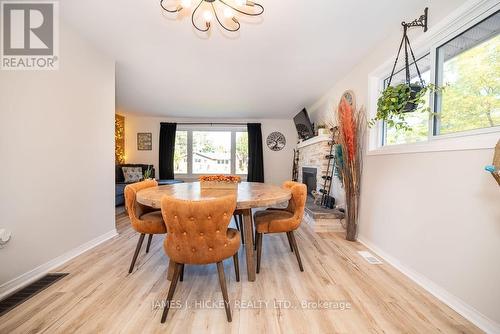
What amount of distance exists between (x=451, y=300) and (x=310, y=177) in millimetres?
3187

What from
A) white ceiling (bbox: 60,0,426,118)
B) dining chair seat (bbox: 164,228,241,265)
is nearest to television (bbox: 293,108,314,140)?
white ceiling (bbox: 60,0,426,118)

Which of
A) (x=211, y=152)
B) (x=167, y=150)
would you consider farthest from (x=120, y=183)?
(x=211, y=152)

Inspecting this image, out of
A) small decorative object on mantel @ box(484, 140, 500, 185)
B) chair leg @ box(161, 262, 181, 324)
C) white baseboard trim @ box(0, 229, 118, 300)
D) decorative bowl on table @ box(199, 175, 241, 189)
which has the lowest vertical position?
white baseboard trim @ box(0, 229, 118, 300)

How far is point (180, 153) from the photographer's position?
6203 millimetres

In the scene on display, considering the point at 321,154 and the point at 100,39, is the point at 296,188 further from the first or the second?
the point at 100,39

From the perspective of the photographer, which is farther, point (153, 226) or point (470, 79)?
point (153, 226)

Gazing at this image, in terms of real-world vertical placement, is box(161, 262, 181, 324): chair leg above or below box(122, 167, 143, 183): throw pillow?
below

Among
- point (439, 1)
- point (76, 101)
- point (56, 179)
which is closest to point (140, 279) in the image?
point (56, 179)

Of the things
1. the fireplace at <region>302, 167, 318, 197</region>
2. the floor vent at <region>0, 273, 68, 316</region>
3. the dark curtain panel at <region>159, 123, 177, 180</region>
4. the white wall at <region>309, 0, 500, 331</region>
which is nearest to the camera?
the white wall at <region>309, 0, 500, 331</region>

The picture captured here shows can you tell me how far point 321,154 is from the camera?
12.3 ft

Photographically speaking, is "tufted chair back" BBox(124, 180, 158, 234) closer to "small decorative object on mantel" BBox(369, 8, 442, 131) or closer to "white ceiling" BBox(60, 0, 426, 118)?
"white ceiling" BBox(60, 0, 426, 118)

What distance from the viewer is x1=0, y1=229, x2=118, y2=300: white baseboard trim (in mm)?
1520

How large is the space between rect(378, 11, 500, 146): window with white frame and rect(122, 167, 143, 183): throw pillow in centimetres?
534

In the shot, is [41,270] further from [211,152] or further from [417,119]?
[211,152]
